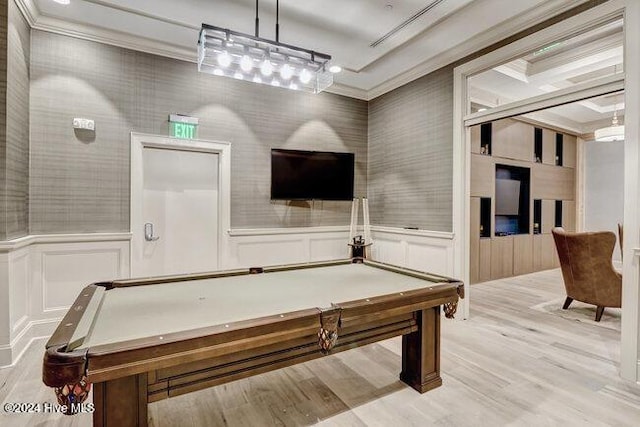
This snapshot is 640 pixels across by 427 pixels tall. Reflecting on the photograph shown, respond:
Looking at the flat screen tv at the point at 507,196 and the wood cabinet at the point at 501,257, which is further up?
the flat screen tv at the point at 507,196

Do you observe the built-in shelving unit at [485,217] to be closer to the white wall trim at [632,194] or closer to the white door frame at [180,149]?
the white wall trim at [632,194]

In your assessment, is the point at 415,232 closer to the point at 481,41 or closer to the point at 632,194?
the point at 632,194

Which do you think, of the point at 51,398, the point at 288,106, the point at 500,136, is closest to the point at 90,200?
the point at 51,398

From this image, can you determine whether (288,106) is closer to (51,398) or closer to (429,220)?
(429,220)

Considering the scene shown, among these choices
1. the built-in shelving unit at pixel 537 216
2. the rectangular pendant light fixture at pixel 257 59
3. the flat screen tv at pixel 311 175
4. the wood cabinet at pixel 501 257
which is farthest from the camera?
the built-in shelving unit at pixel 537 216

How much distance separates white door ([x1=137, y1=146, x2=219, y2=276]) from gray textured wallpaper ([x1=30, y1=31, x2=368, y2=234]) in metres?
0.23

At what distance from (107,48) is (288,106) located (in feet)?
6.98

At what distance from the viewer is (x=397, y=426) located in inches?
75.0

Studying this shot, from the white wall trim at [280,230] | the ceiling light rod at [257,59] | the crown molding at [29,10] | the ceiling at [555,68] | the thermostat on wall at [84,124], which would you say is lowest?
the white wall trim at [280,230]

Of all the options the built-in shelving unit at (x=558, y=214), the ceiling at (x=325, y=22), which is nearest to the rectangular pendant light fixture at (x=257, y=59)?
the ceiling at (x=325, y=22)

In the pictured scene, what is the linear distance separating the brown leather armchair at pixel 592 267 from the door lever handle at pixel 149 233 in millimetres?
4750

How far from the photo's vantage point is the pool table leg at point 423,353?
2.27 metres

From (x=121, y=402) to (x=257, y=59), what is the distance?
227 cm

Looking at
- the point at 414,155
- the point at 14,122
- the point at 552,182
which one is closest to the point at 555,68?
the point at 414,155
